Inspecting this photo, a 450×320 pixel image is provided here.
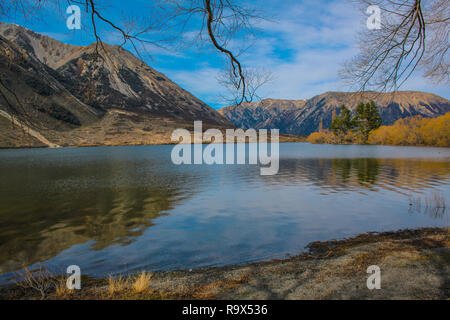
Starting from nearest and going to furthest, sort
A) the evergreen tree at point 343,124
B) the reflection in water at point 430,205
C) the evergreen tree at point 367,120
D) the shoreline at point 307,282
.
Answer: the shoreline at point 307,282
the reflection in water at point 430,205
the evergreen tree at point 367,120
the evergreen tree at point 343,124

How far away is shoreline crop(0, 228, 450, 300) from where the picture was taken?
5.37 metres

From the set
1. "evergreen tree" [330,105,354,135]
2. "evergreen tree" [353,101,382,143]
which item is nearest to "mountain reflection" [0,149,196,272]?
"evergreen tree" [353,101,382,143]

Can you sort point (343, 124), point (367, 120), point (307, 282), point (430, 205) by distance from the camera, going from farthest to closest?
point (343, 124), point (367, 120), point (430, 205), point (307, 282)

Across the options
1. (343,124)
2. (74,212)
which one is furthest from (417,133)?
(74,212)

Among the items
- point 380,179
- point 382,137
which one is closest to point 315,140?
point 382,137

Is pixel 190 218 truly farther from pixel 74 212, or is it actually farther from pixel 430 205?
pixel 430 205

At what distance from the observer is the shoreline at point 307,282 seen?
5371 millimetres

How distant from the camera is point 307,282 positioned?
612cm

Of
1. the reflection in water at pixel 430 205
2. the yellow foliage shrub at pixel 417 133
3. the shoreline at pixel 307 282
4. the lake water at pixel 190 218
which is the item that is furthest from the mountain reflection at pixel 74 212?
the yellow foliage shrub at pixel 417 133

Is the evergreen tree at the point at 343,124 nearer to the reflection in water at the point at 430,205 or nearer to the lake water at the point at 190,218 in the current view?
the lake water at the point at 190,218

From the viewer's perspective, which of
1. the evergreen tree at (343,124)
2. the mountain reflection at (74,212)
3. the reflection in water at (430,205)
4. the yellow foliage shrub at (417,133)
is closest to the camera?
the mountain reflection at (74,212)

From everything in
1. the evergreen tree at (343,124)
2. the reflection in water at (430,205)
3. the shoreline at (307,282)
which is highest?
the evergreen tree at (343,124)

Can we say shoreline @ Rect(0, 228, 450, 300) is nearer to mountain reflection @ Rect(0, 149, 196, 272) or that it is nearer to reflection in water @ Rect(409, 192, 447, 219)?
mountain reflection @ Rect(0, 149, 196, 272)
